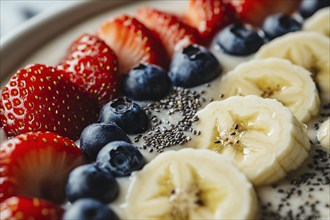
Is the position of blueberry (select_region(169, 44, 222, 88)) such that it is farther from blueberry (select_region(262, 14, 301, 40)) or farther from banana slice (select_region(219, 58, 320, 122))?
blueberry (select_region(262, 14, 301, 40))

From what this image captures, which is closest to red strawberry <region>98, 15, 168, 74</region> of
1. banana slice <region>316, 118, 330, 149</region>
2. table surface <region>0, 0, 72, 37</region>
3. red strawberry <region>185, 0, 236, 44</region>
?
red strawberry <region>185, 0, 236, 44</region>

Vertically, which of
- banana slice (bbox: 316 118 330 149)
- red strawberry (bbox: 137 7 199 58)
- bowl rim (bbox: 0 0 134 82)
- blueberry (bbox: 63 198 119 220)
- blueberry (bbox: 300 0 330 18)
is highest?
bowl rim (bbox: 0 0 134 82)

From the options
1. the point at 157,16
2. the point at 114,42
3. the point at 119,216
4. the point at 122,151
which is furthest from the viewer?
the point at 157,16

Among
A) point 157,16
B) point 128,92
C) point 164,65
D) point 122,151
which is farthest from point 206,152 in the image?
point 157,16


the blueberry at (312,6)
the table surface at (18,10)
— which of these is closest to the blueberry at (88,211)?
the blueberry at (312,6)

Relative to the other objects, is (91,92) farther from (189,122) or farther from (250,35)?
(250,35)

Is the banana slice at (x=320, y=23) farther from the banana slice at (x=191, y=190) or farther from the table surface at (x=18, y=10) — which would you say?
the table surface at (x=18, y=10)
